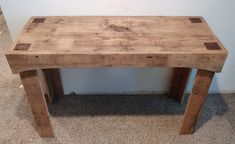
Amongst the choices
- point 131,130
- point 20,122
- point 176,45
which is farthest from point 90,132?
point 176,45

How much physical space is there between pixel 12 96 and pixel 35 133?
0.41 metres

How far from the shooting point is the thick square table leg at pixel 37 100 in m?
0.99

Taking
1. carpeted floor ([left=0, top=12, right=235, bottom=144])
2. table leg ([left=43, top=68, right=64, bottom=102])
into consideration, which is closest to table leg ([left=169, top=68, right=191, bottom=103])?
carpeted floor ([left=0, top=12, right=235, bottom=144])

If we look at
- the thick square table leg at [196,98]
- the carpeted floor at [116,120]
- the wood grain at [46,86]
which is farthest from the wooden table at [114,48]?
the wood grain at [46,86]

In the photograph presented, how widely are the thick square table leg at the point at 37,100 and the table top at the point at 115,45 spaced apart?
61 mm

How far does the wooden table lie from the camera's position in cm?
92

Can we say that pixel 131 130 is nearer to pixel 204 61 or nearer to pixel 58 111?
pixel 58 111

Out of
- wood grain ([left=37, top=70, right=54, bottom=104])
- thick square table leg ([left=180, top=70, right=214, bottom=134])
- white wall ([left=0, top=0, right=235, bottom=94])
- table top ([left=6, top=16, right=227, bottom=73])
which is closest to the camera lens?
table top ([left=6, top=16, right=227, bottom=73])

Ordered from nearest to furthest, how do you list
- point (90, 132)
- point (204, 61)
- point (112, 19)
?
point (204, 61) < point (112, 19) < point (90, 132)

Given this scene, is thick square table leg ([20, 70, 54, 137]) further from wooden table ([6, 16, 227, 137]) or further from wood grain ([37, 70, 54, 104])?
wood grain ([37, 70, 54, 104])

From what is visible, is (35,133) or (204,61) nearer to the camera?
(204,61)

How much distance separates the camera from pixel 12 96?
1.53 metres

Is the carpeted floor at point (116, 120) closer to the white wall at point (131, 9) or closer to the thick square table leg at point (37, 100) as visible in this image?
the thick square table leg at point (37, 100)

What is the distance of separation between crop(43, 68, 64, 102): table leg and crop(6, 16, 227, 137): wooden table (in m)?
0.32
